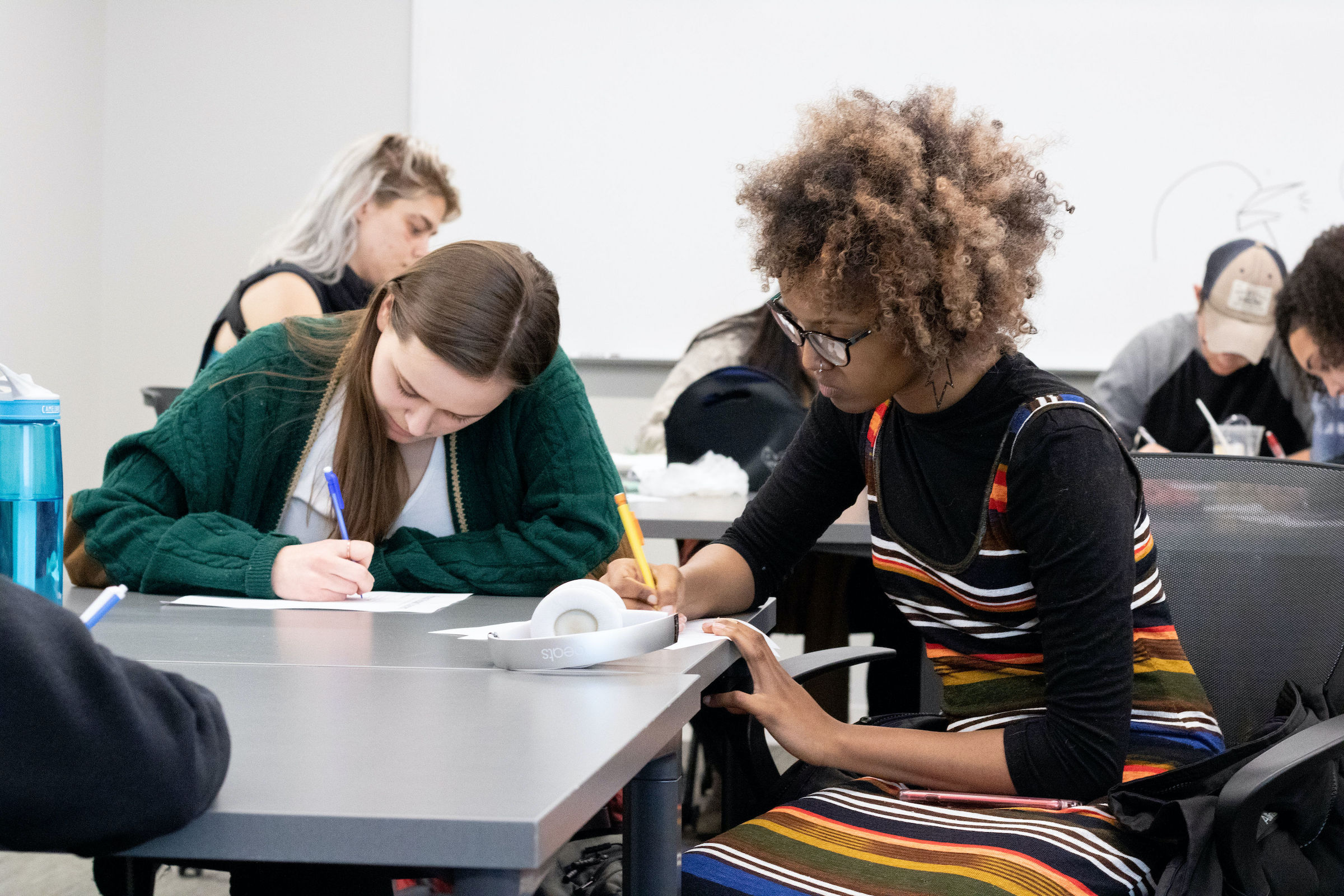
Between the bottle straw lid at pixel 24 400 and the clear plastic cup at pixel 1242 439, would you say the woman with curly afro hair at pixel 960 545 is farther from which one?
the clear plastic cup at pixel 1242 439

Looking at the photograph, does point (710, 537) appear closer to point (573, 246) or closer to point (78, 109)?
point (573, 246)

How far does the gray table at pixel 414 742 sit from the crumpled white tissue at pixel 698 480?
1.27 m

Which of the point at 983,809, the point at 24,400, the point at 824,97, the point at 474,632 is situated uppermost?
the point at 824,97

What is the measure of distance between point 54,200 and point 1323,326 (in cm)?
342

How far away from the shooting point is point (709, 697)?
1.17 m

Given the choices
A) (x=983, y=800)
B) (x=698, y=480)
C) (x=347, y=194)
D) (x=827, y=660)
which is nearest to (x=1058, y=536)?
(x=983, y=800)

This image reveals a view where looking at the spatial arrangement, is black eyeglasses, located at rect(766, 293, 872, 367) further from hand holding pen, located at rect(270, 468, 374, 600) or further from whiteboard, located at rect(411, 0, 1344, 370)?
whiteboard, located at rect(411, 0, 1344, 370)

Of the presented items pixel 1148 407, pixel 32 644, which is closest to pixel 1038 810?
pixel 32 644

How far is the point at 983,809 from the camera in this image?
1.08 m

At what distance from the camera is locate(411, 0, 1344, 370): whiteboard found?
11.8 feet

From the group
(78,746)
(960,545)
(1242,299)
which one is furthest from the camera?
(1242,299)

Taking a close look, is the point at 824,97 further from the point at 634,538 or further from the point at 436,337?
the point at 634,538

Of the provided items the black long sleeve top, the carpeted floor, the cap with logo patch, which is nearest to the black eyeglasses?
the black long sleeve top

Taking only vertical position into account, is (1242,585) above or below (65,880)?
above
